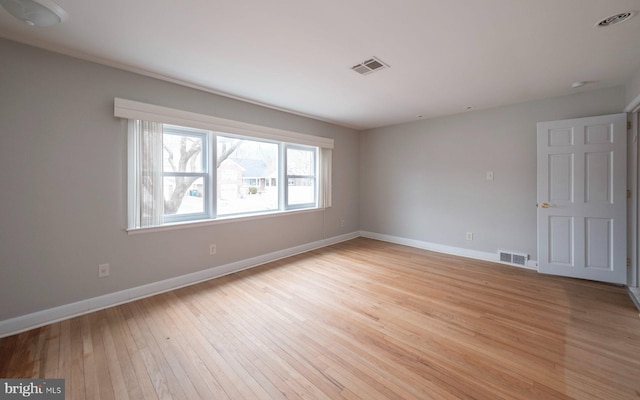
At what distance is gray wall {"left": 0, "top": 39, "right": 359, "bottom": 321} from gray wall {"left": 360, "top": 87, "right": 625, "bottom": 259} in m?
3.81

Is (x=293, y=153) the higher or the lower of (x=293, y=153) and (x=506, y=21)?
the lower

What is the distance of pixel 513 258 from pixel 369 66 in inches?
143

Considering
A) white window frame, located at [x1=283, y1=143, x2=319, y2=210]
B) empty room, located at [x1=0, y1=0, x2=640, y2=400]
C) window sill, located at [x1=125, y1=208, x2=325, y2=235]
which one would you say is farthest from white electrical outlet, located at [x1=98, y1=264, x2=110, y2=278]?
white window frame, located at [x1=283, y1=143, x2=319, y2=210]

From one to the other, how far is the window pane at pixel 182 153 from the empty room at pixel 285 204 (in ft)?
0.12

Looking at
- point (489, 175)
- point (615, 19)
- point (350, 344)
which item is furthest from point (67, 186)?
point (489, 175)

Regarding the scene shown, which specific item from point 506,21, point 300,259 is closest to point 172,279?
point 300,259

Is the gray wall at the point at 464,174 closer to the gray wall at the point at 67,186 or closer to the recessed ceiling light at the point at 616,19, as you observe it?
the recessed ceiling light at the point at 616,19

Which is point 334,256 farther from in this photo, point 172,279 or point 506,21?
point 506,21

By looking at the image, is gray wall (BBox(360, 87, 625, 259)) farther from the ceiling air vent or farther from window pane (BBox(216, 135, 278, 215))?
window pane (BBox(216, 135, 278, 215))

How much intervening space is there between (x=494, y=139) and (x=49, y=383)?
18.5ft

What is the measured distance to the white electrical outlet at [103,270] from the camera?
2492mm

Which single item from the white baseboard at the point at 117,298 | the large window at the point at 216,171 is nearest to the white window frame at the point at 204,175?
the large window at the point at 216,171

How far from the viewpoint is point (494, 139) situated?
3.98 meters

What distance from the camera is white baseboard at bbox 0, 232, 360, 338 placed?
2.11 metres
